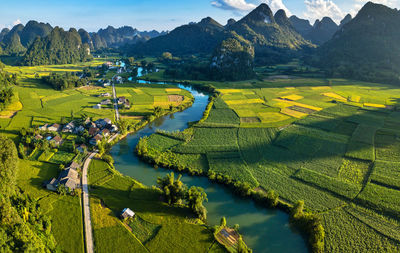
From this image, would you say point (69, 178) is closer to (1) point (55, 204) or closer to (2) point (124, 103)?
(1) point (55, 204)

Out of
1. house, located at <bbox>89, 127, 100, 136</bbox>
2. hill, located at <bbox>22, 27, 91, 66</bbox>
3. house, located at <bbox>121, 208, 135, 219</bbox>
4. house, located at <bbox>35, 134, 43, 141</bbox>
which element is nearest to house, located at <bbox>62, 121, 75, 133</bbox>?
house, located at <bbox>35, 134, 43, 141</bbox>

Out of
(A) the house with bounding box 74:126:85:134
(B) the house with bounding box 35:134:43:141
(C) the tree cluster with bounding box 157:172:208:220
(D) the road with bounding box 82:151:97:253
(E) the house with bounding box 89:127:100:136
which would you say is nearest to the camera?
(D) the road with bounding box 82:151:97:253

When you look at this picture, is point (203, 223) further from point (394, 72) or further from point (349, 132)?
point (394, 72)

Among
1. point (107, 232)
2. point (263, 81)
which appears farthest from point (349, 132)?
point (263, 81)

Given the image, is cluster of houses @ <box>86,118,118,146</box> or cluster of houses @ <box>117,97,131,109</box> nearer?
cluster of houses @ <box>86,118,118,146</box>

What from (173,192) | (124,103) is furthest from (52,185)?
(124,103)

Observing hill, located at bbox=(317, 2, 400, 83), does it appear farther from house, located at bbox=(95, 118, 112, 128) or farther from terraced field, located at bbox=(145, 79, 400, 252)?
house, located at bbox=(95, 118, 112, 128)

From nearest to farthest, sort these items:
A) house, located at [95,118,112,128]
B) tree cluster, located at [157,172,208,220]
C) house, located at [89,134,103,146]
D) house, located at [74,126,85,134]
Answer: tree cluster, located at [157,172,208,220] → house, located at [89,134,103,146] → house, located at [74,126,85,134] → house, located at [95,118,112,128]
